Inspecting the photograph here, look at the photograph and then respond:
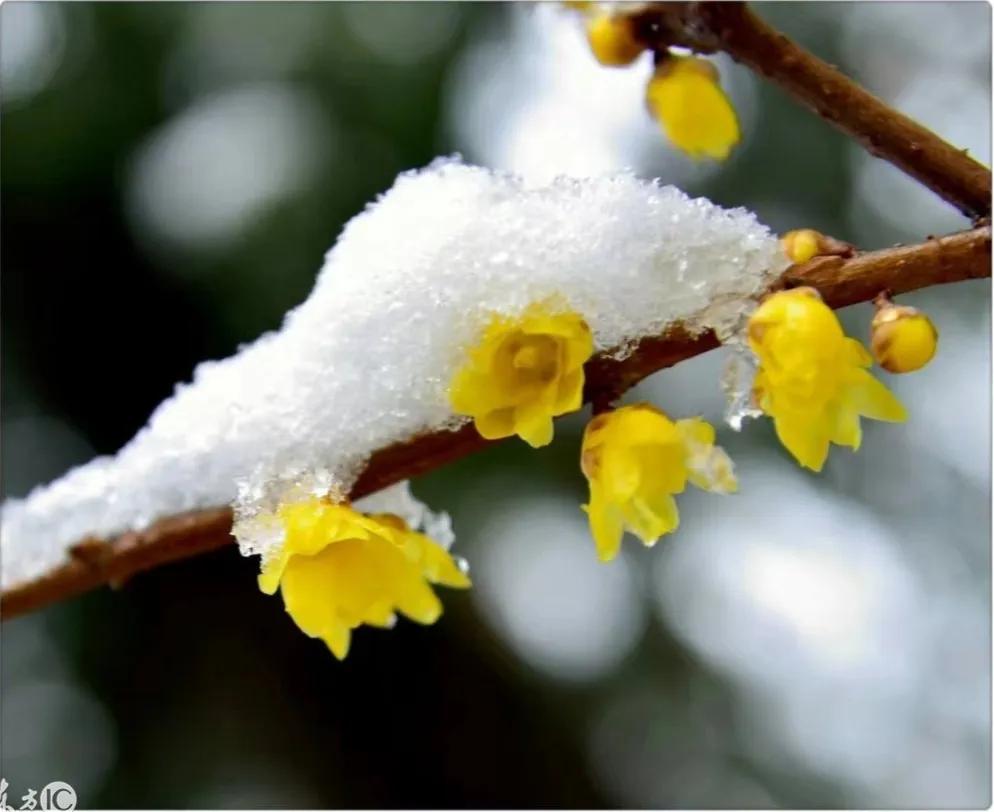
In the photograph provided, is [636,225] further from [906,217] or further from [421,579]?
[906,217]

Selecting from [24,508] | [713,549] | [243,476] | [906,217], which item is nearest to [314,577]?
[243,476]

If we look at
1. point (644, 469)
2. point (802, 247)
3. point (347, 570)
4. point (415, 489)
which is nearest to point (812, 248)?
point (802, 247)

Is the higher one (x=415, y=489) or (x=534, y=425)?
(x=534, y=425)

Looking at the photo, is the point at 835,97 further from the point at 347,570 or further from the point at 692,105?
the point at 347,570

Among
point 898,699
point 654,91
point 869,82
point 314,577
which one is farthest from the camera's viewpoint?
point 898,699

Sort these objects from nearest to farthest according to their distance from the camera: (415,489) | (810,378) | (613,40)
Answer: (810,378), (613,40), (415,489)

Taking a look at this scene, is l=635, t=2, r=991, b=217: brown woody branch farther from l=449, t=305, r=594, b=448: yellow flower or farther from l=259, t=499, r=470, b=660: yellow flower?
l=259, t=499, r=470, b=660: yellow flower
